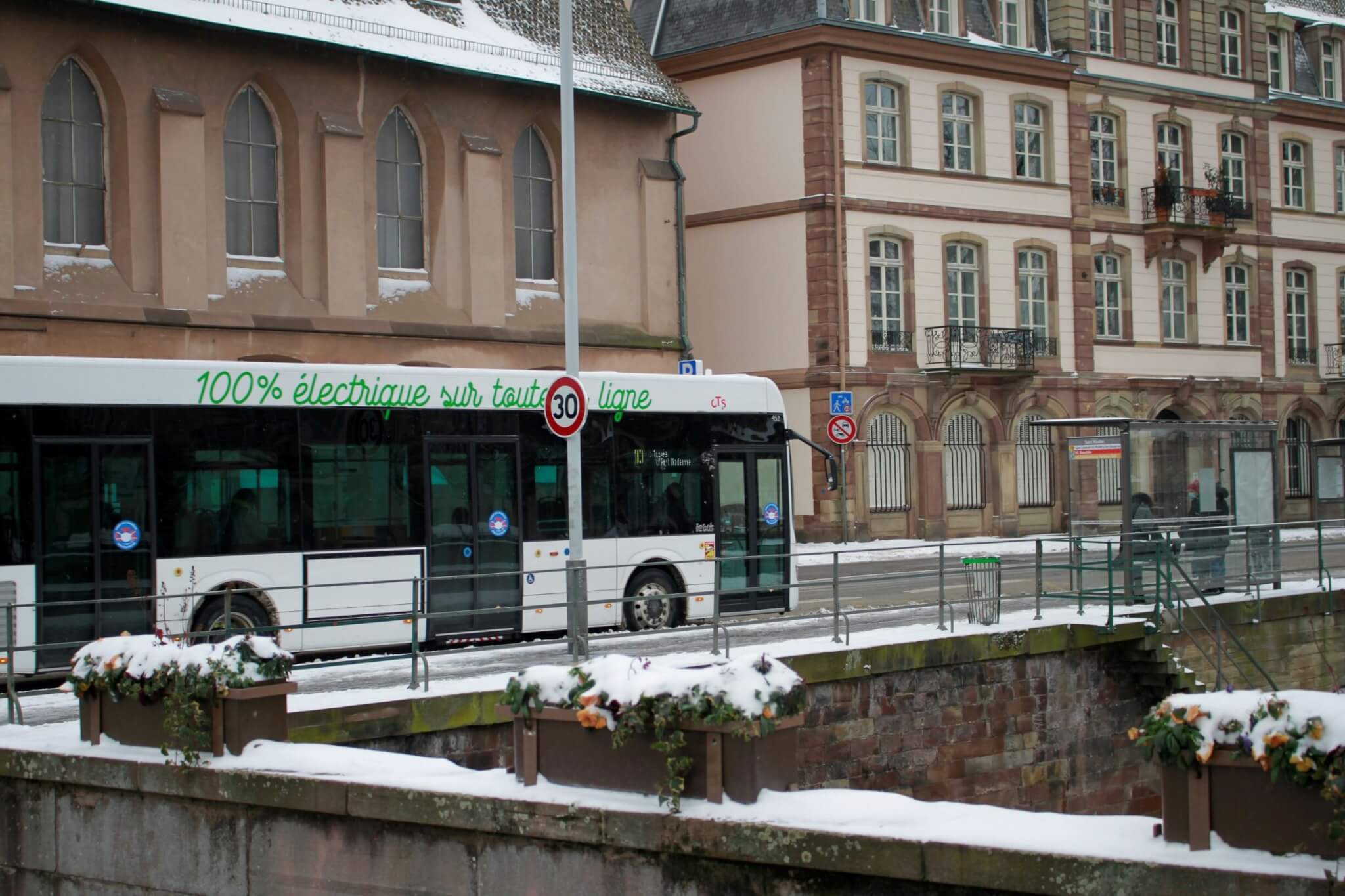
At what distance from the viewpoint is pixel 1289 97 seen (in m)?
51.0

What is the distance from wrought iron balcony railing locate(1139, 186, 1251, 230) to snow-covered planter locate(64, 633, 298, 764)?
40.8 meters

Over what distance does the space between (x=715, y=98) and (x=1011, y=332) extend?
9.03 metres

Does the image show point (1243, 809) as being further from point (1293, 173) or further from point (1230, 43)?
point (1293, 173)

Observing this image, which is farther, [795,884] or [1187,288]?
[1187,288]

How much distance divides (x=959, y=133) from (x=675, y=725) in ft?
121

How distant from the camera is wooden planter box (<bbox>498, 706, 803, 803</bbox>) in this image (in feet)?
24.6

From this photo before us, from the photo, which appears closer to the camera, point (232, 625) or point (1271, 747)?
point (1271, 747)

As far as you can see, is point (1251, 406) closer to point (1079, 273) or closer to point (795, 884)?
point (1079, 273)

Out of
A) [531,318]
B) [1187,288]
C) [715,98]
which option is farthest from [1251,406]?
[531,318]

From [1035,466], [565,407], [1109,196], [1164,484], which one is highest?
[1109,196]

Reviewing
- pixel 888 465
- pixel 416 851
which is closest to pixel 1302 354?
pixel 888 465

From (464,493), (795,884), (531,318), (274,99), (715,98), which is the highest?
(715,98)

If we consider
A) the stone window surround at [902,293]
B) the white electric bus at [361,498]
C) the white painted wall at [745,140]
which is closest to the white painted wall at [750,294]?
the white painted wall at [745,140]

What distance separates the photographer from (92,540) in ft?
55.0
